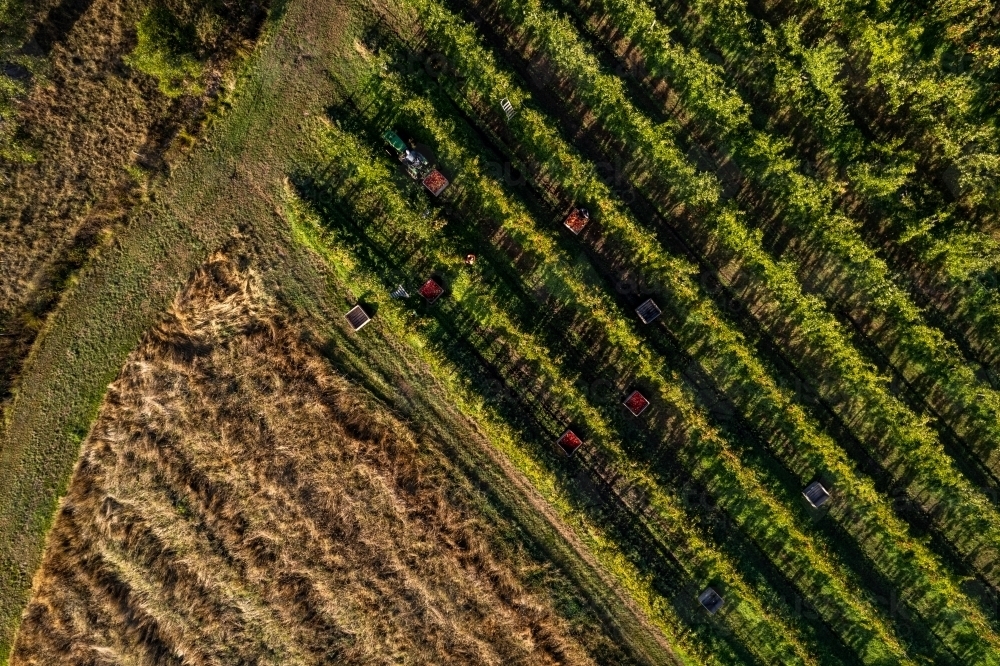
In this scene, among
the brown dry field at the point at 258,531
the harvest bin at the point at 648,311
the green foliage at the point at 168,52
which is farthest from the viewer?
the brown dry field at the point at 258,531

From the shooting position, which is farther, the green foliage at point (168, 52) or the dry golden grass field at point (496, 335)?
the dry golden grass field at point (496, 335)

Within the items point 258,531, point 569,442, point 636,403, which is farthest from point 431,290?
point 258,531

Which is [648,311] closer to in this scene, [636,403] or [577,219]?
[636,403]

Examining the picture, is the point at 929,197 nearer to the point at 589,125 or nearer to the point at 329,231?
the point at 589,125

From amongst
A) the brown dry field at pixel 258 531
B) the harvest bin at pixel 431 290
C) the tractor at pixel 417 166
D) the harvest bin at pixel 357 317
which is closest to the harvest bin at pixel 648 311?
the harvest bin at pixel 431 290

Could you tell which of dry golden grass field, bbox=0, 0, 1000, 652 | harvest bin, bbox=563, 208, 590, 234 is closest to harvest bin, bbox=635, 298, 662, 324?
dry golden grass field, bbox=0, 0, 1000, 652

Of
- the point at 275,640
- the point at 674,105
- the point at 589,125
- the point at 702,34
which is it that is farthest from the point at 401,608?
the point at 702,34

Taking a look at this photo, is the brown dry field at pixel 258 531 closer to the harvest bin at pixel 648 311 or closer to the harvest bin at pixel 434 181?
the harvest bin at pixel 434 181
